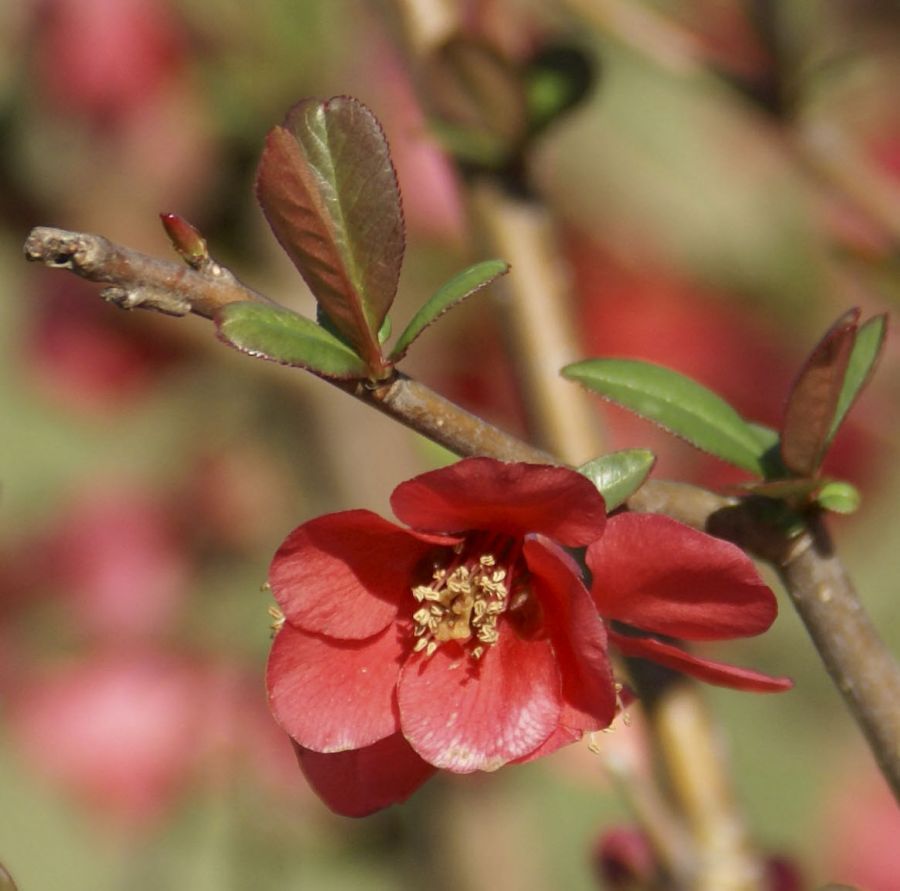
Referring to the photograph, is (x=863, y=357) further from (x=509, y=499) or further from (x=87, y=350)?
(x=87, y=350)

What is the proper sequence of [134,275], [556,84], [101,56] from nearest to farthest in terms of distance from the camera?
[134,275] → [556,84] → [101,56]

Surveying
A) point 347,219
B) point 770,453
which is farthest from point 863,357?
point 347,219

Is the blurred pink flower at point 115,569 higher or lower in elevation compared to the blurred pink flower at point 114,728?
higher

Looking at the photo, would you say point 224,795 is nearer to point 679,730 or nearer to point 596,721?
point 679,730

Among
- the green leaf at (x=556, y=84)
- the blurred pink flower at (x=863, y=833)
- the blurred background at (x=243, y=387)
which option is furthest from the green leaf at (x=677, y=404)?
the blurred pink flower at (x=863, y=833)

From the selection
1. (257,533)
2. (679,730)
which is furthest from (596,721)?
(257,533)

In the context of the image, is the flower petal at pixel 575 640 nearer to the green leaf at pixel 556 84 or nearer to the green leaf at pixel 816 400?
the green leaf at pixel 816 400

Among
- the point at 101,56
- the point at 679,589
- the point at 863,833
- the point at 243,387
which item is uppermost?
the point at 679,589
